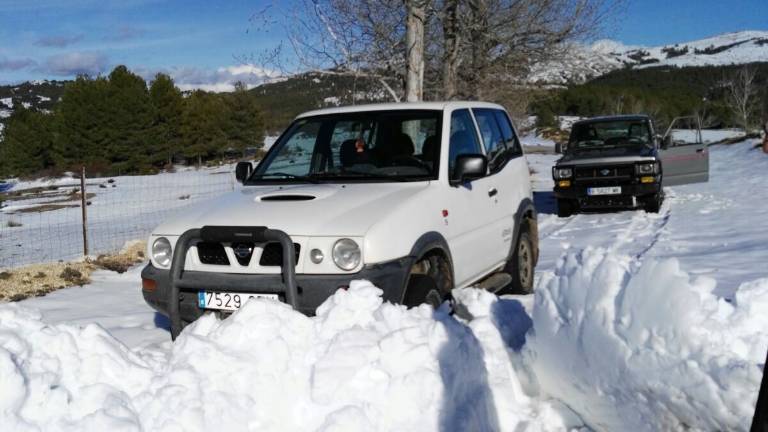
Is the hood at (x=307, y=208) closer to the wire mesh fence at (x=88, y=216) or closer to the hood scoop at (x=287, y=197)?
the hood scoop at (x=287, y=197)

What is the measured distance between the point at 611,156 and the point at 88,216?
671 inches

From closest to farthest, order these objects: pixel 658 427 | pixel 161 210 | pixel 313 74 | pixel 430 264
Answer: pixel 658 427 → pixel 430 264 → pixel 313 74 → pixel 161 210

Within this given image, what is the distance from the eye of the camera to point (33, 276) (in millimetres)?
8562

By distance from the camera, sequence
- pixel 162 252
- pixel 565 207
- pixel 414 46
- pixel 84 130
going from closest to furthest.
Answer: pixel 162 252, pixel 414 46, pixel 565 207, pixel 84 130

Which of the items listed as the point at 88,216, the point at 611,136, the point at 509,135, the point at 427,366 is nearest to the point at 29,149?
the point at 88,216

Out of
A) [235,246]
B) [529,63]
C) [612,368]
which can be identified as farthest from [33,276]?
[529,63]

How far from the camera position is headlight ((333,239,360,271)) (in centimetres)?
424

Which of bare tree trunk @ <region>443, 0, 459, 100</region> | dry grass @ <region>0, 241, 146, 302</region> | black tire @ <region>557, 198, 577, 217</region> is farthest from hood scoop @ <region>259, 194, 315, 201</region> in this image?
bare tree trunk @ <region>443, 0, 459, 100</region>

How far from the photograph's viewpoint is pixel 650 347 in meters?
3.25

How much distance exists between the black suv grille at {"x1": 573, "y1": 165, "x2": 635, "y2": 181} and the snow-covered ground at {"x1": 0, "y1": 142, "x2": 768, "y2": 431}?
9038 mm

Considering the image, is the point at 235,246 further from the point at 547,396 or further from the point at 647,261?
the point at 647,261

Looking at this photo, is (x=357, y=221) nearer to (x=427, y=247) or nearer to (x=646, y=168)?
(x=427, y=247)

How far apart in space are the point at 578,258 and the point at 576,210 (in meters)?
10.0

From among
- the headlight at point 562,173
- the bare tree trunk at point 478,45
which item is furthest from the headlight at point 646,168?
the bare tree trunk at point 478,45
